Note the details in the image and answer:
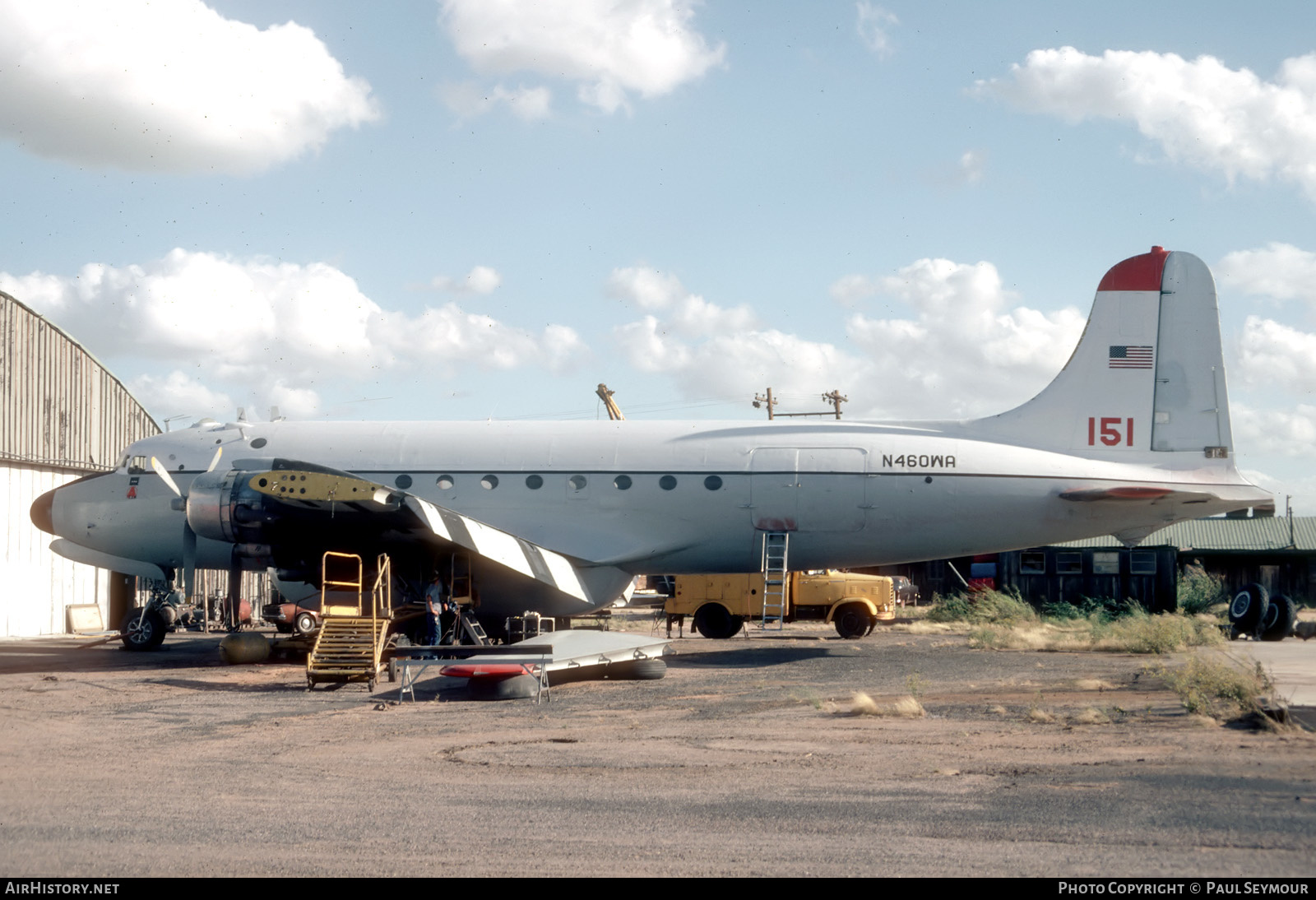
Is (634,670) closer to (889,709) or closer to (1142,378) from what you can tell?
(889,709)

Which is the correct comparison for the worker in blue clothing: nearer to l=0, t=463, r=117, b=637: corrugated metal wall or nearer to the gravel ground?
the gravel ground

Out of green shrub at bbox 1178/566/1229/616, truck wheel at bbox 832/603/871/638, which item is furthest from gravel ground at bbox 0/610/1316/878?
→ green shrub at bbox 1178/566/1229/616

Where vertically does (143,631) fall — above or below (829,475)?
below

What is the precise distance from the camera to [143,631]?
22859mm

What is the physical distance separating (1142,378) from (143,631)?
20.4 m

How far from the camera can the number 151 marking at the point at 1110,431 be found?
2009 cm

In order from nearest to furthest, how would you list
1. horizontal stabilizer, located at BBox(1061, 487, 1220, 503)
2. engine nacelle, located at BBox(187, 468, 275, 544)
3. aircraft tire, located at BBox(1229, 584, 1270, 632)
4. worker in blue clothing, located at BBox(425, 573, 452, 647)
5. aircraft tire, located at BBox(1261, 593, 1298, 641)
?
engine nacelle, located at BBox(187, 468, 275, 544) → worker in blue clothing, located at BBox(425, 573, 452, 647) → horizontal stabilizer, located at BBox(1061, 487, 1220, 503) → aircraft tire, located at BBox(1261, 593, 1298, 641) → aircraft tire, located at BBox(1229, 584, 1270, 632)

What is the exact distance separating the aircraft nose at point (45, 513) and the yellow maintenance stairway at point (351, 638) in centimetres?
747

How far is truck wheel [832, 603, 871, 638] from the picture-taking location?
28391mm

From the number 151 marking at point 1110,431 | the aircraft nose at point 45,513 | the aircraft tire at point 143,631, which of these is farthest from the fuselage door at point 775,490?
the aircraft nose at point 45,513

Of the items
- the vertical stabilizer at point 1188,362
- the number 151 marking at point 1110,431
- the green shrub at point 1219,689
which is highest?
the vertical stabilizer at point 1188,362

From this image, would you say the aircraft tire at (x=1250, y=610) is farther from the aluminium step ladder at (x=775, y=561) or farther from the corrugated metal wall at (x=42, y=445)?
the corrugated metal wall at (x=42, y=445)

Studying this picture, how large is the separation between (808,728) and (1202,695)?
14.8 ft

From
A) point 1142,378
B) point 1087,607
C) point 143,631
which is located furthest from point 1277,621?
point 143,631
